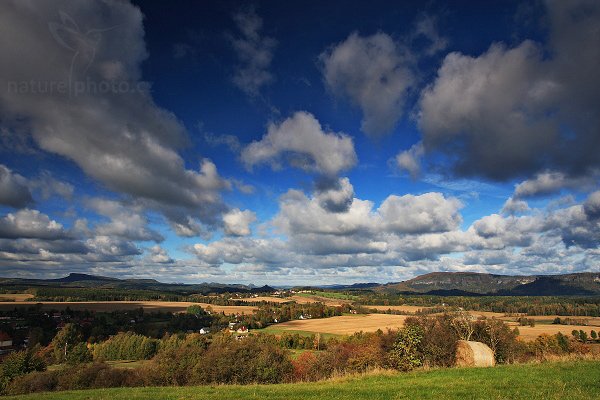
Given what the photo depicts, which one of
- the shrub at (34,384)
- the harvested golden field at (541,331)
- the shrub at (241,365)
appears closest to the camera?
the shrub at (34,384)

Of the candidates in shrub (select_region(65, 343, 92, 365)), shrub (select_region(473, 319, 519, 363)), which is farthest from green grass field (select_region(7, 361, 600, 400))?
shrub (select_region(65, 343, 92, 365))

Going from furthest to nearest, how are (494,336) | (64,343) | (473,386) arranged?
1. (64,343)
2. (494,336)
3. (473,386)

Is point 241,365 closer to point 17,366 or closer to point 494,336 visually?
point 494,336

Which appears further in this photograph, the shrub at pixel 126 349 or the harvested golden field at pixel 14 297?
the harvested golden field at pixel 14 297

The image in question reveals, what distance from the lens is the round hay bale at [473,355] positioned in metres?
22.9

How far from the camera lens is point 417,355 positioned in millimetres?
26828

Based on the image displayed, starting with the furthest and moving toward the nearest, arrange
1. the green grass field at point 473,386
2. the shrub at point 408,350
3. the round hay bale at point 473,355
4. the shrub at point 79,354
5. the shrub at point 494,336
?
the shrub at point 79,354, the shrub at point 494,336, the shrub at point 408,350, the round hay bale at point 473,355, the green grass field at point 473,386

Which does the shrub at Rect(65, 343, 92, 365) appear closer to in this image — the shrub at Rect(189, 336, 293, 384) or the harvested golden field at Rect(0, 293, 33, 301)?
the shrub at Rect(189, 336, 293, 384)

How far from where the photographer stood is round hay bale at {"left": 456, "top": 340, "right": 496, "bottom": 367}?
22891mm

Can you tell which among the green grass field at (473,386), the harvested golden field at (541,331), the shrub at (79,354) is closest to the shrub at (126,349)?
the shrub at (79,354)

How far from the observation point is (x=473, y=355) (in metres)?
23.6

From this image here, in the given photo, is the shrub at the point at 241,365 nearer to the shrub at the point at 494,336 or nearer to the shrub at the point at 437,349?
the shrub at the point at 437,349

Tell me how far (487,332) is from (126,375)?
43.7m

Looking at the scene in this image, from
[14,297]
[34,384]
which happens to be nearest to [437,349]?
[34,384]
